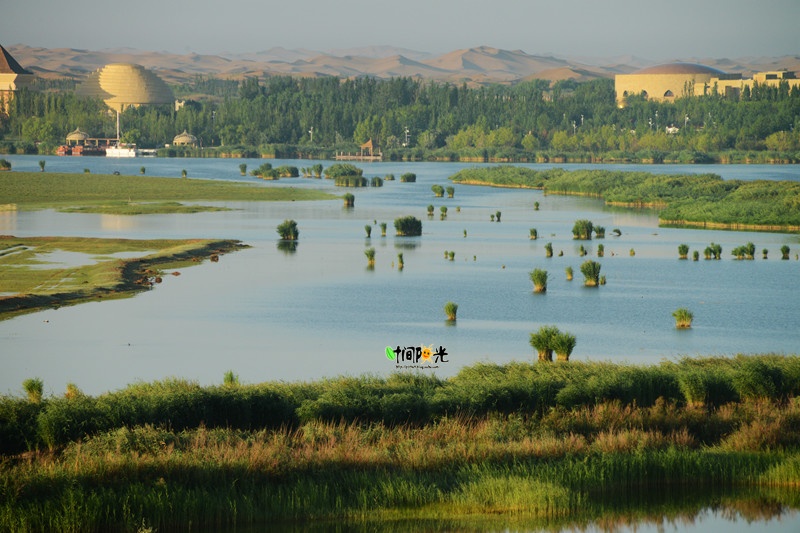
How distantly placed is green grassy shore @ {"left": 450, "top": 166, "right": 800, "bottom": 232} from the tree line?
47121mm

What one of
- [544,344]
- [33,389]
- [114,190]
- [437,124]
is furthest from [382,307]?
[437,124]

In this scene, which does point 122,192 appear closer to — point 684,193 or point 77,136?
point 684,193

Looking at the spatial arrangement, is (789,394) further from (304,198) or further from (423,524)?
(304,198)

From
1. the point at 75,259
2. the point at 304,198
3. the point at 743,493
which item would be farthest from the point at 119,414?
the point at 304,198

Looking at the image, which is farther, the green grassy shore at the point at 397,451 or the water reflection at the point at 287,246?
the water reflection at the point at 287,246

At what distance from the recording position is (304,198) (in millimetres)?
83312

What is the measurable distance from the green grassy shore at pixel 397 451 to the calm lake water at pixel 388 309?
58.7 inches

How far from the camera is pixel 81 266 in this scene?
4134 cm

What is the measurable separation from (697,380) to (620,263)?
26644mm

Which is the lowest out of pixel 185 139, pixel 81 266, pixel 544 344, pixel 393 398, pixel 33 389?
pixel 81 266

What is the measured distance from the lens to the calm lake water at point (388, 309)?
1056 inches

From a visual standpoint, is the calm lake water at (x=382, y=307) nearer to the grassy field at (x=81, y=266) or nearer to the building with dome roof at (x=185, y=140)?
the grassy field at (x=81, y=266)

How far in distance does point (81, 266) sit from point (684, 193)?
157 feet

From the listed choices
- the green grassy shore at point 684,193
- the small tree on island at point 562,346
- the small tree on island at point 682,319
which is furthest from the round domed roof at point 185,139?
the small tree on island at point 562,346
